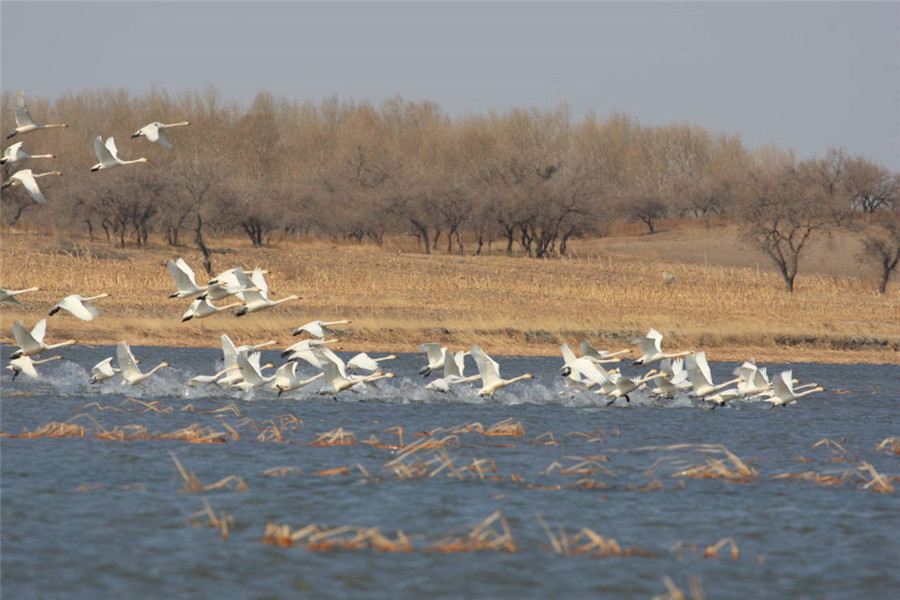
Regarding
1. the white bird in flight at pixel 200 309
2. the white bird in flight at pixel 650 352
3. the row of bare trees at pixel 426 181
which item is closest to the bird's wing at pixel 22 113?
the white bird in flight at pixel 200 309

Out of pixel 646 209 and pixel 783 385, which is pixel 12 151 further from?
pixel 646 209

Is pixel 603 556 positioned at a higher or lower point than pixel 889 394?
higher

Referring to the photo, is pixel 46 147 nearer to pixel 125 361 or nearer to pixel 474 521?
pixel 125 361

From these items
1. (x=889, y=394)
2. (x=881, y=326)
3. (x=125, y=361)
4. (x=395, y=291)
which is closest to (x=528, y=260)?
(x=395, y=291)

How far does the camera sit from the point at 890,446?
17.5 m

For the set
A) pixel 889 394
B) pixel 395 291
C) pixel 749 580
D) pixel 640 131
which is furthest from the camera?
pixel 640 131

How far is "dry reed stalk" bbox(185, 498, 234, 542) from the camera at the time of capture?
11069 mm

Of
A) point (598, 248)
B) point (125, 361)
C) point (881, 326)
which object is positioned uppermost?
point (125, 361)

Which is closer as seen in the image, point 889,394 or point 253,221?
point 889,394

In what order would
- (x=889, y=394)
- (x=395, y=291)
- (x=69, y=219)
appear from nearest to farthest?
(x=889, y=394) → (x=395, y=291) → (x=69, y=219)

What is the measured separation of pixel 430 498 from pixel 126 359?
7.71 metres

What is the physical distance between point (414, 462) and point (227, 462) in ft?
7.51

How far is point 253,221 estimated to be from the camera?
6538cm

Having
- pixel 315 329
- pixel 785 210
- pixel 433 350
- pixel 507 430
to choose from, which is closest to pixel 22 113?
pixel 315 329
